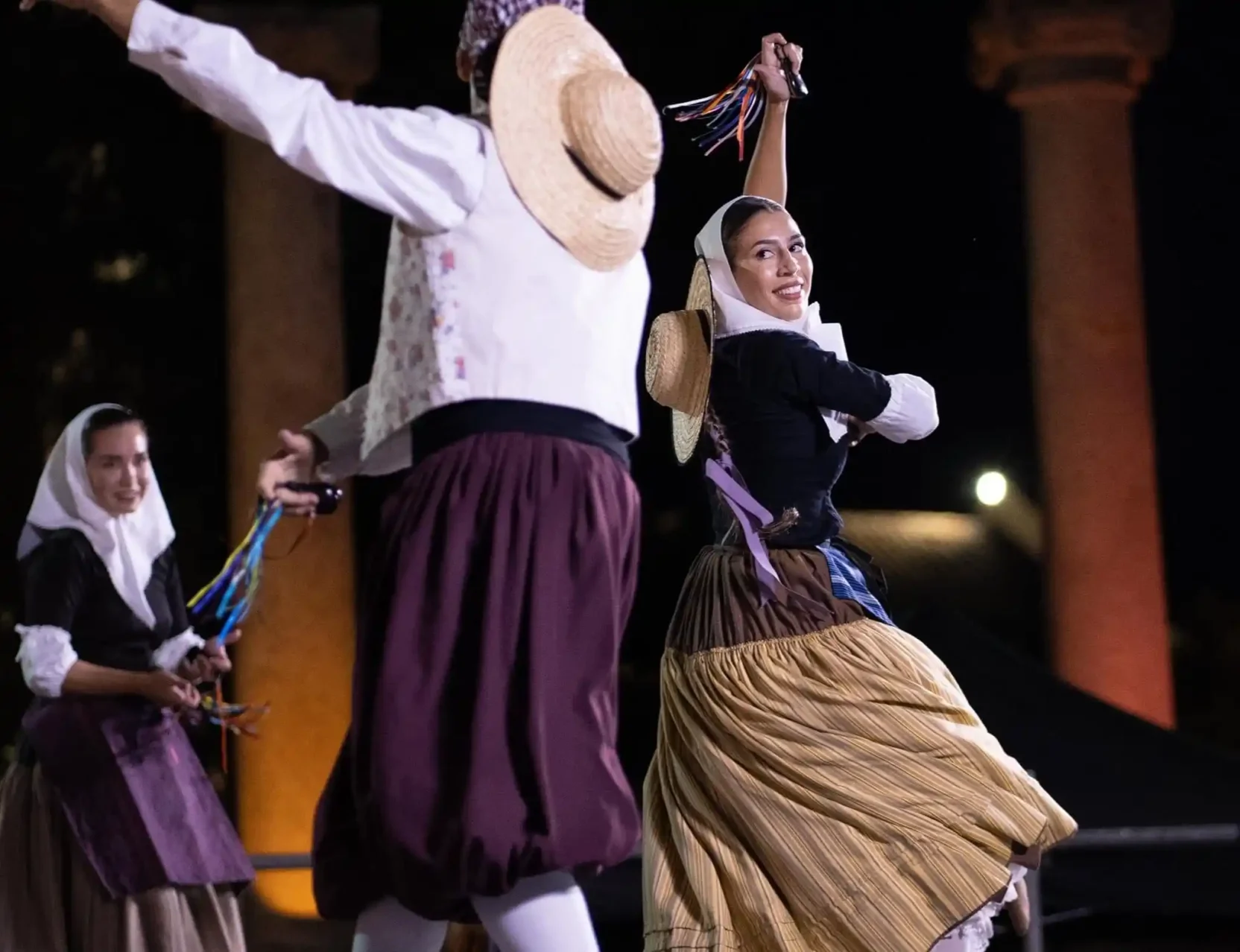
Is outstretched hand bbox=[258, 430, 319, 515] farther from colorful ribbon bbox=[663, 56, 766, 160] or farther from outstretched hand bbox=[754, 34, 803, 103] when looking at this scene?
outstretched hand bbox=[754, 34, 803, 103]

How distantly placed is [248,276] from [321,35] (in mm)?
764

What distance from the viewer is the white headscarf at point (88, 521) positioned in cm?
310

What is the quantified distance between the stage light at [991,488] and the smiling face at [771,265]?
9.76ft

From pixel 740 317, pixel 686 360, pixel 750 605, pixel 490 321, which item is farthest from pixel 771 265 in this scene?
pixel 490 321

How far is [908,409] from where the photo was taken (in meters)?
2.77

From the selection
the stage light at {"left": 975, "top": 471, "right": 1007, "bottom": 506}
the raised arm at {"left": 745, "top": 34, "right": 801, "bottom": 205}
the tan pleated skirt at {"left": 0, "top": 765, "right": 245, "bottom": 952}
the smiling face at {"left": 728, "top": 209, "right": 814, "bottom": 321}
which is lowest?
the tan pleated skirt at {"left": 0, "top": 765, "right": 245, "bottom": 952}

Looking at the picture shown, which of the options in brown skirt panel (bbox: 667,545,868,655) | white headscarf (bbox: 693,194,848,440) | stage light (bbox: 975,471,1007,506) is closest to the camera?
brown skirt panel (bbox: 667,545,868,655)

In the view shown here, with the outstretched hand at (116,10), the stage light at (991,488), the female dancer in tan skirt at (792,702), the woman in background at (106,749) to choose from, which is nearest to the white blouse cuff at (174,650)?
the woman in background at (106,749)

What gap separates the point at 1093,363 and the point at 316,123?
4126 millimetres

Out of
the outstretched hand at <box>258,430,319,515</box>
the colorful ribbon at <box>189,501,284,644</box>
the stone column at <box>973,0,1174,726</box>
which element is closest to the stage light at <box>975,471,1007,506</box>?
the stone column at <box>973,0,1174,726</box>

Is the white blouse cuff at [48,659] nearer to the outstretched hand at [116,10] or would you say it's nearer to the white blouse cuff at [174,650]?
the white blouse cuff at [174,650]

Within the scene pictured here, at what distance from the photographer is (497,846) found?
6.01 feet

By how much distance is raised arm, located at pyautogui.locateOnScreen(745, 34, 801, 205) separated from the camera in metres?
3.01

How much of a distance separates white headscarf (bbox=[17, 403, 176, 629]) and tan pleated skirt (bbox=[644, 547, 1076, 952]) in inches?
39.0
